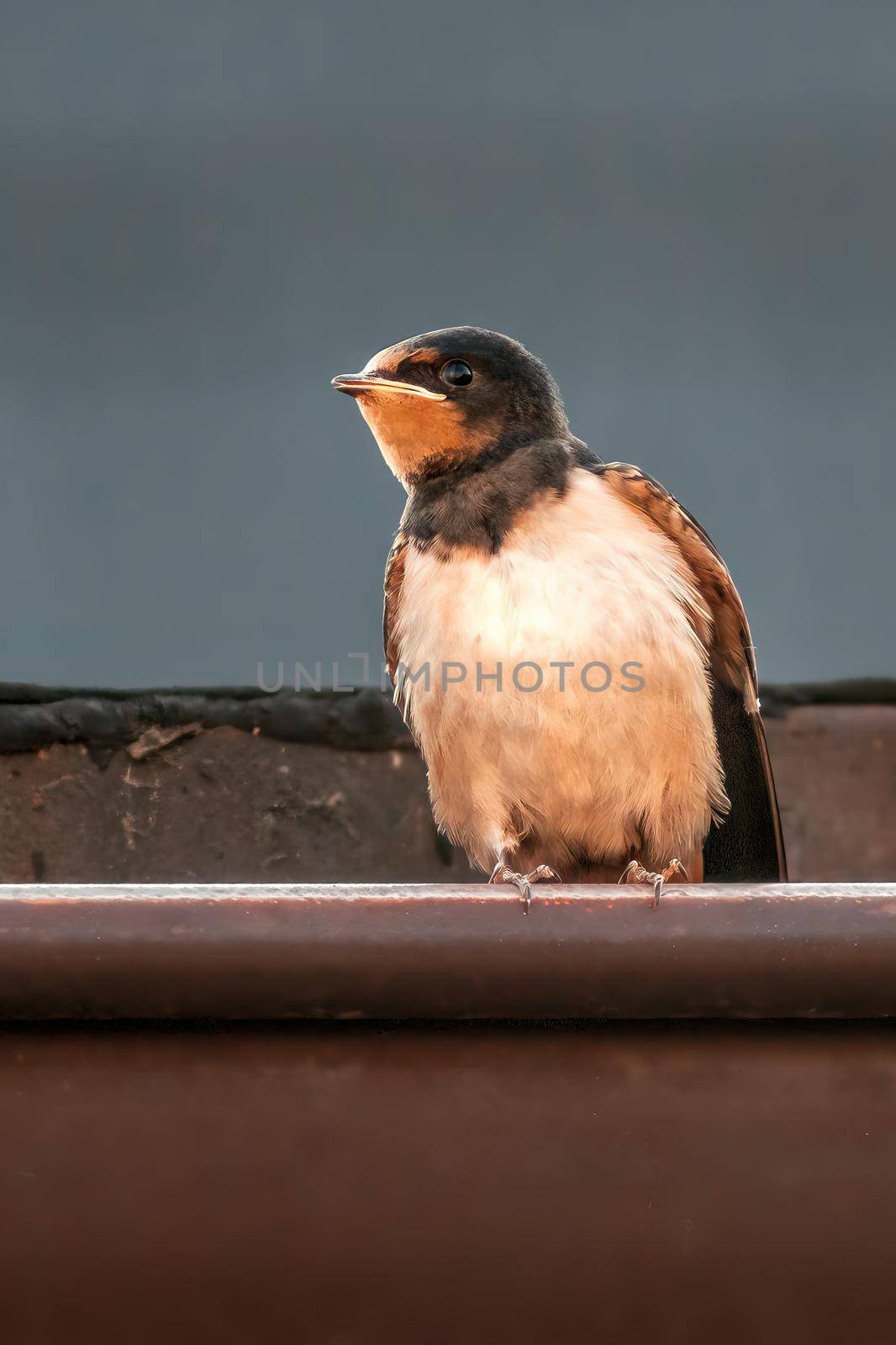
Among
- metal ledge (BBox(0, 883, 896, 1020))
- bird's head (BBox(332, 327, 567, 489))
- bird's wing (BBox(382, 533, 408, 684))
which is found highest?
bird's head (BBox(332, 327, 567, 489))

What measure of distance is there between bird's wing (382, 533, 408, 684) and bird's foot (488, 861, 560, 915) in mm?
322

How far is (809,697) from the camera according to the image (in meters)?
2.28

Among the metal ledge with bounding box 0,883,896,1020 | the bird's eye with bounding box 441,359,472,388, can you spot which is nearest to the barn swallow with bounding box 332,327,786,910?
the bird's eye with bounding box 441,359,472,388

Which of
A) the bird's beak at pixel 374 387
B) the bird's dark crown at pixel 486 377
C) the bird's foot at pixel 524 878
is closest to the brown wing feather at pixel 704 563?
the bird's dark crown at pixel 486 377

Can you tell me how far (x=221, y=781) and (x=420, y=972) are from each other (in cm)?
150

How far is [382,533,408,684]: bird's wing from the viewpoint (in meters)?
1.73

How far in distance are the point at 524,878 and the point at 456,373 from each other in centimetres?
92

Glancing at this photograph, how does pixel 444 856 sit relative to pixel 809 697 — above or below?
below

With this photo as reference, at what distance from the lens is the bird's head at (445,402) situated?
5.54 ft

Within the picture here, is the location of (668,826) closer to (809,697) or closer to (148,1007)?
(809,697)

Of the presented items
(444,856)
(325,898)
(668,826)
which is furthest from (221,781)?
(325,898)

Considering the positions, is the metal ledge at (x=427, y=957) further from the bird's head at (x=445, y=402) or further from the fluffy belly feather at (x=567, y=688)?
the bird's head at (x=445, y=402)

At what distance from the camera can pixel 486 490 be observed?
5.38 feet

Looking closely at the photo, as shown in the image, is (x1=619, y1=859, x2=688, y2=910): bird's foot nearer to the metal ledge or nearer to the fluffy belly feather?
the fluffy belly feather
